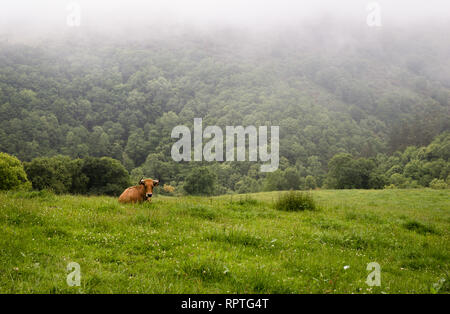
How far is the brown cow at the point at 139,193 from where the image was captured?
1427 cm

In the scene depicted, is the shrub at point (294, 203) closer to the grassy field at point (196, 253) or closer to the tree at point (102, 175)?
the grassy field at point (196, 253)

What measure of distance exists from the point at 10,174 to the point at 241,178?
9663 centimetres

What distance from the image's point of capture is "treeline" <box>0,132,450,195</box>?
4725cm

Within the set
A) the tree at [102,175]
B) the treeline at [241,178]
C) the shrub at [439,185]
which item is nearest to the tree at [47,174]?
the treeline at [241,178]

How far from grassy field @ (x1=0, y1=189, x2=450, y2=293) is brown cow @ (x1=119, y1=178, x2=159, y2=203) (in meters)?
1.72

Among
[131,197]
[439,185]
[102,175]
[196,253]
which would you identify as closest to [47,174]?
[102,175]

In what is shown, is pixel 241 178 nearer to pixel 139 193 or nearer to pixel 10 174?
pixel 10 174

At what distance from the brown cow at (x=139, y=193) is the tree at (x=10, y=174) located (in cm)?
2935

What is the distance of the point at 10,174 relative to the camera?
125 feet

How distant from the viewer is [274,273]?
6414 millimetres

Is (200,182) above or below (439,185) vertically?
below

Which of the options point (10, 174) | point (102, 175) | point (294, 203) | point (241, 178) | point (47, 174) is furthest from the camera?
point (241, 178)
